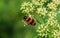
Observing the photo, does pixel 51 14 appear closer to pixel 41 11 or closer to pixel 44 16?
pixel 44 16

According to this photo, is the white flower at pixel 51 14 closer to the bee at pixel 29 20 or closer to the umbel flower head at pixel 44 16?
the umbel flower head at pixel 44 16

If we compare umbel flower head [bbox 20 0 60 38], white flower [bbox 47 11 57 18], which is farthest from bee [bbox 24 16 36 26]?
white flower [bbox 47 11 57 18]

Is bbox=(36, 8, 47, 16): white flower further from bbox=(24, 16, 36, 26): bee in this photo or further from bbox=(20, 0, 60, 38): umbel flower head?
bbox=(24, 16, 36, 26): bee

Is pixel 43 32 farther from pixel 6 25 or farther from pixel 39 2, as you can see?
pixel 6 25

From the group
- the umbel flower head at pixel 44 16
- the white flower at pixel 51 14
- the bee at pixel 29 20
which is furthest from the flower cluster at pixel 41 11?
the bee at pixel 29 20

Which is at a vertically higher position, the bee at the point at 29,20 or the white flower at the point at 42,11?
the white flower at the point at 42,11

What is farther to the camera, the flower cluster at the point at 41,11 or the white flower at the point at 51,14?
the white flower at the point at 51,14

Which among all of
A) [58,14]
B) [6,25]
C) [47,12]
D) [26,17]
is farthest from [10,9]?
[58,14]

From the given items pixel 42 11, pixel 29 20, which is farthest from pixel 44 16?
pixel 29 20
